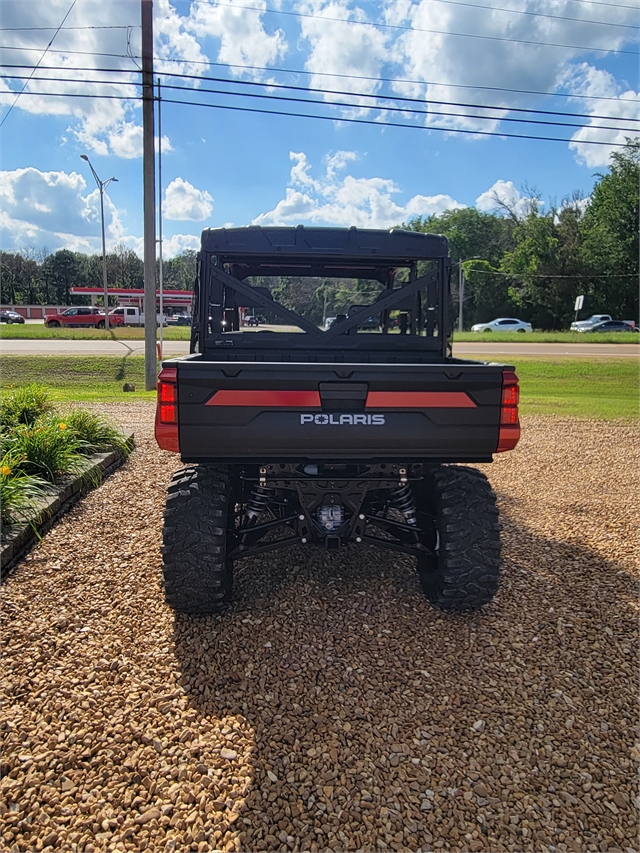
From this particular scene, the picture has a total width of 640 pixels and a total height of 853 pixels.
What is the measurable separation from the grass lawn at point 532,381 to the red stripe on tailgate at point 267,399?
26.9 feet

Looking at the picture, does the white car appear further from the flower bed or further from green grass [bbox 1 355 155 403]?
the flower bed

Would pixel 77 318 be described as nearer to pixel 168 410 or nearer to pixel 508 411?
pixel 168 410

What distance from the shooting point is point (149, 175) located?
10.8 metres

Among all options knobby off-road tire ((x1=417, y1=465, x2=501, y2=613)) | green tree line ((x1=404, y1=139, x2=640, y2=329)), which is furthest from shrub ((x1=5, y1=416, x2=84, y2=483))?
green tree line ((x1=404, y1=139, x2=640, y2=329))

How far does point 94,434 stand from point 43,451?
1222 mm

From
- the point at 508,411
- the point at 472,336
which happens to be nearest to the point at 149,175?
the point at 508,411

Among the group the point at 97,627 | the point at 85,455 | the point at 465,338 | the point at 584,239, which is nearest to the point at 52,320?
the point at 465,338

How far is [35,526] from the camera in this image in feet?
13.1

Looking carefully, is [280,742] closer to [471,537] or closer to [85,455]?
[471,537]

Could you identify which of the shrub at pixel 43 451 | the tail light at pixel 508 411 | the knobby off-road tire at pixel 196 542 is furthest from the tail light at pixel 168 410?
the shrub at pixel 43 451

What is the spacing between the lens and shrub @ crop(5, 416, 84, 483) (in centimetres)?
468

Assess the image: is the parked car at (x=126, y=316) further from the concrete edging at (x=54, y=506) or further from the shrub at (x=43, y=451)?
the shrub at (x=43, y=451)

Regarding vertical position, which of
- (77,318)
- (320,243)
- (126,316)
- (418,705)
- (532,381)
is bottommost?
(418,705)

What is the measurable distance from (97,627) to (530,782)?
213 cm
